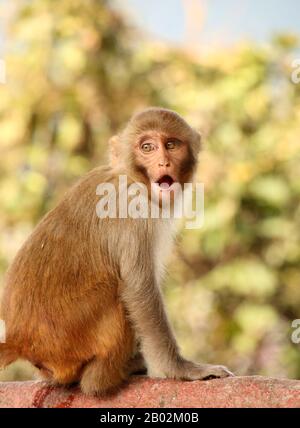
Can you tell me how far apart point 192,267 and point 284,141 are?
7.02ft

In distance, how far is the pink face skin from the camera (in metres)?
4.72

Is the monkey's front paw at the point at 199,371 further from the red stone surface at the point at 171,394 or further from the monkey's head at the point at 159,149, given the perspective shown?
the monkey's head at the point at 159,149

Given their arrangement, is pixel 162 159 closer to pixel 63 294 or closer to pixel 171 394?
pixel 63 294

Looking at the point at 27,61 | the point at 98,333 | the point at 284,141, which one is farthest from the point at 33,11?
the point at 98,333

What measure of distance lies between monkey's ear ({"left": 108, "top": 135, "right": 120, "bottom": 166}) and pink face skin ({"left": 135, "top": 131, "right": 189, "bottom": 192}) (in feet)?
0.72

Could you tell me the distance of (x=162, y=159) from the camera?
15.5ft

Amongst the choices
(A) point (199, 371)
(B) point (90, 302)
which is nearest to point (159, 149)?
(B) point (90, 302)

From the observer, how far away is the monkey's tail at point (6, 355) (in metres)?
4.43

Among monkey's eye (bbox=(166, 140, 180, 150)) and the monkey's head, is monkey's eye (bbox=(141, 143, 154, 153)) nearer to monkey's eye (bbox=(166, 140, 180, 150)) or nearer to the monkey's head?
the monkey's head

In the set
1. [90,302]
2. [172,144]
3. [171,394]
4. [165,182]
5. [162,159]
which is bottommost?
[171,394]

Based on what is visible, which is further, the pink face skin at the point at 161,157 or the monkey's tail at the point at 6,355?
the pink face skin at the point at 161,157

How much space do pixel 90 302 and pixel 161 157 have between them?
1014mm

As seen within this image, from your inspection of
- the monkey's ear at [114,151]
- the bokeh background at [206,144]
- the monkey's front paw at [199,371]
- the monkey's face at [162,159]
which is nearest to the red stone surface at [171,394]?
the monkey's front paw at [199,371]

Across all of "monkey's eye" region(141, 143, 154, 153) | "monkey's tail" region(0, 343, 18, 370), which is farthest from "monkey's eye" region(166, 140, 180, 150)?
"monkey's tail" region(0, 343, 18, 370)
